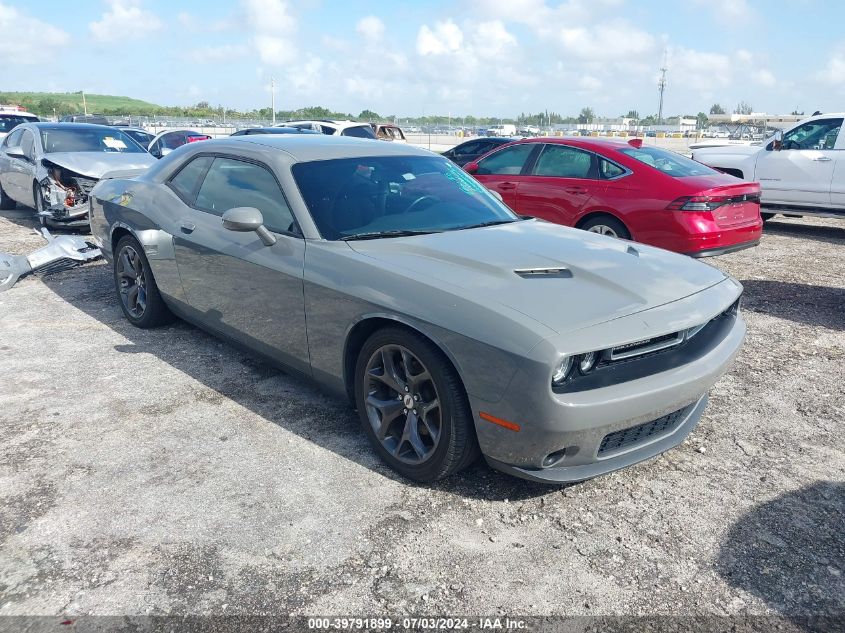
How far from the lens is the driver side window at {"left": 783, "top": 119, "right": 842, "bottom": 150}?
9.89 m

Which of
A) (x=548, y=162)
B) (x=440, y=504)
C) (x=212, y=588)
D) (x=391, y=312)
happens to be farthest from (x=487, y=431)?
(x=548, y=162)

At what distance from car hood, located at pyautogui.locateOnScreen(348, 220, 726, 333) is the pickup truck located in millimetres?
7643

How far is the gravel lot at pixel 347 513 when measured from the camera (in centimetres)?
246

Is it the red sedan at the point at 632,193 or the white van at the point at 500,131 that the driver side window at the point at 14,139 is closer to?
the red sedan at the point at 632,193

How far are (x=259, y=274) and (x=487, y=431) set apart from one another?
1705 millimetres

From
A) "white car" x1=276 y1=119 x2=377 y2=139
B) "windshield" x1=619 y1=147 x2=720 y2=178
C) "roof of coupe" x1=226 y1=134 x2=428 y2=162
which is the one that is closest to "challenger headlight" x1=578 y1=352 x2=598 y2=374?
"roof of coupe" x1=226 y1=134 x2=428 y2=162

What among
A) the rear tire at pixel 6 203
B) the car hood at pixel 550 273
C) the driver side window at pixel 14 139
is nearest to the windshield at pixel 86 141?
the driver side window at pixel 14 139

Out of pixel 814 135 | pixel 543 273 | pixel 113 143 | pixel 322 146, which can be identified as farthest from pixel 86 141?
pixel 814 135

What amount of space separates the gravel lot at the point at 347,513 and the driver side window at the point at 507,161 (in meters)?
4.15

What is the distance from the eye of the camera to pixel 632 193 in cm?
686

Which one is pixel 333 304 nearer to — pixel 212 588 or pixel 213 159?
pixel 212 588

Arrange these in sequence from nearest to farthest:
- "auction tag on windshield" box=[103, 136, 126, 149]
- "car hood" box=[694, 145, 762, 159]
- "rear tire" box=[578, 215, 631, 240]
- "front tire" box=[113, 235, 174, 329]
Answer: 1. "front tire" box=[113, 235, 174, 329]
2. "rear tire" box=[578, 215, 631, 240]
3. "auction tag on windshield" box=[103, 136, 126, 149]
4. "car hood" box=[694, 145, 762, 159]

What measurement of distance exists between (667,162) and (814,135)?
4.45m

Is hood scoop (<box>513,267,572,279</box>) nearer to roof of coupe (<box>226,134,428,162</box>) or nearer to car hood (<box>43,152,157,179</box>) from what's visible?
roof of coupe (<box>226,134,428,162</box>)
